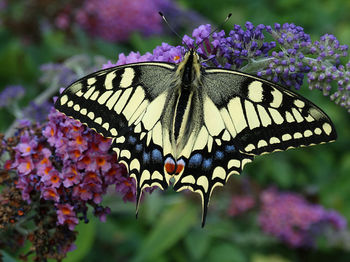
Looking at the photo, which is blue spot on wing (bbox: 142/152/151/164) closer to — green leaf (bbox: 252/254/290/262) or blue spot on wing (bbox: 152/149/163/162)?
blue spot on wing (bbox: 152/149/163/162)

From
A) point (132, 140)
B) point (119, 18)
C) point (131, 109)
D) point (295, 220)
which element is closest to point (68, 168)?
point (132, 140)

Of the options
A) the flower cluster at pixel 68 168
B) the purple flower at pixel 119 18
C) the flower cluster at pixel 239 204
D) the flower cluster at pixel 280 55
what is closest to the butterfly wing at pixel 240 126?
the flower cluster at pixel 280 55

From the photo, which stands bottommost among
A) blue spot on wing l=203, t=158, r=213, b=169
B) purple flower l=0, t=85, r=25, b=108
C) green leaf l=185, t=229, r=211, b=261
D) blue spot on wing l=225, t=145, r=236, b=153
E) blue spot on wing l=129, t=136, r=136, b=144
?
green leaf l=185, t=229, r=211, b=261

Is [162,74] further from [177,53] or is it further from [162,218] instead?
[162,218]

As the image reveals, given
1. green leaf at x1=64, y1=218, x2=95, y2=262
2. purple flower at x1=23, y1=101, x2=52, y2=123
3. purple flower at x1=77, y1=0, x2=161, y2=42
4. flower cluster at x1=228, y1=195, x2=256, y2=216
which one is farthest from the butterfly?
purple flower at x1=77, y1=0, x2=161, y2=42

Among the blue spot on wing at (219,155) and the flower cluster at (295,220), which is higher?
the flower cluster at (295,220)

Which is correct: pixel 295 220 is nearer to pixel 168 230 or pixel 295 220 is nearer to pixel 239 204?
pixel 239 204

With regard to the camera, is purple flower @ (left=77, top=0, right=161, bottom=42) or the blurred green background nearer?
the blurred green background

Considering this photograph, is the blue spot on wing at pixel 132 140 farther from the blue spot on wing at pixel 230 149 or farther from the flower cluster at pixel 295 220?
the flower cluster at pixel 295 220
